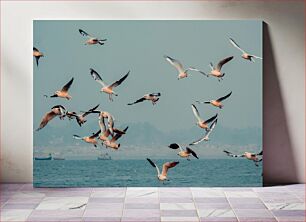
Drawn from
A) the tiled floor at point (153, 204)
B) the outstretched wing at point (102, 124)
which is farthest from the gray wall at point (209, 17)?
the outstretched wing at point (102, 124)

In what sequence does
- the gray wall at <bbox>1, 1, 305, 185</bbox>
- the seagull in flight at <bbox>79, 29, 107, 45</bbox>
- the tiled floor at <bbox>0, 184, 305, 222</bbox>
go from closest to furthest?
the tiled floor at <bbox>0, 184, 305, 222</bbox>
the seagull in flight at <bbox>79, 29, 107, 45</bbox>
the gray wall at <bbox>1, 1, 305, 185</bbox>

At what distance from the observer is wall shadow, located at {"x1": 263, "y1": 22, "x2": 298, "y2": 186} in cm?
584

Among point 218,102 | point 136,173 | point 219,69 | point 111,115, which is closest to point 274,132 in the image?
point 218,102

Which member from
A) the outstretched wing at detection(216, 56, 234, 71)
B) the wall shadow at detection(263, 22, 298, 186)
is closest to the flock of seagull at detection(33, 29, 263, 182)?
the outstretched wing at detection(216, 56, 234, 71)

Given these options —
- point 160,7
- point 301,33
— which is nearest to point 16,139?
point 160,7

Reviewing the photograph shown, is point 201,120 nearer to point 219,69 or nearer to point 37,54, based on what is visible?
point 219,69

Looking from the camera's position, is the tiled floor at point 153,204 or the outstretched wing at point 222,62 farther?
the outstretched wing at point 222,62

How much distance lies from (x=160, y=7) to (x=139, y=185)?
5.36 feet

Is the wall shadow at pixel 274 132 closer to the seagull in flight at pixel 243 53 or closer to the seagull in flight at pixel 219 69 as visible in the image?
the seagull in flight at pixel 243 53

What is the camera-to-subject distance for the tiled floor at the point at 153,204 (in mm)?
4555

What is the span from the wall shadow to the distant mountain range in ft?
0.58

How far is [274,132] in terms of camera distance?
5.87 metres

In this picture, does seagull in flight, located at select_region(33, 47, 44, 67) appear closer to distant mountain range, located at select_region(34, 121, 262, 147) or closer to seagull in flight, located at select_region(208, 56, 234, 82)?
distant mountain range, located at select_region(34, 121, 262, 147)

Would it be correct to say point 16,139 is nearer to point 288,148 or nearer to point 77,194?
point 77,194
